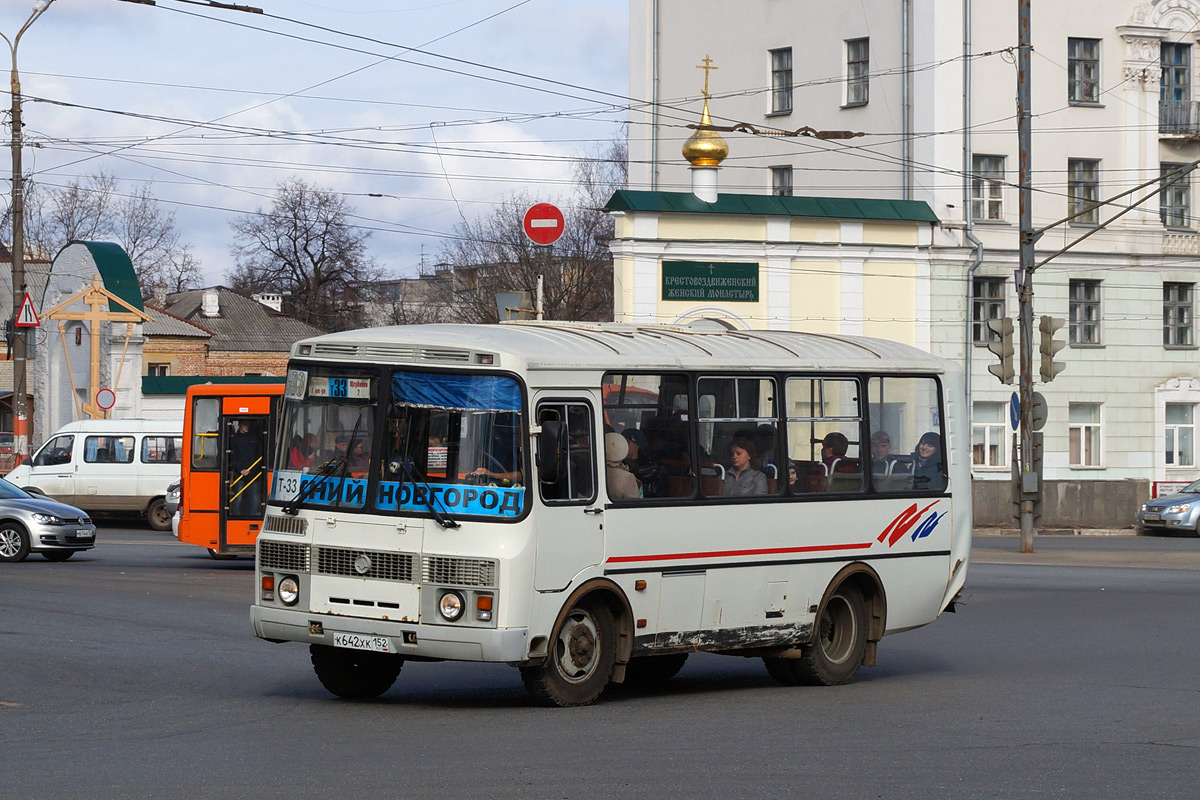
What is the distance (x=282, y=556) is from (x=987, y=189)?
3749cm

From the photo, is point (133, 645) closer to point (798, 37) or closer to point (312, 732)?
point (312, 732)

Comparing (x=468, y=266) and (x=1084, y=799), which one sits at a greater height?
(x=468, y=266)

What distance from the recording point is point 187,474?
1014 inches

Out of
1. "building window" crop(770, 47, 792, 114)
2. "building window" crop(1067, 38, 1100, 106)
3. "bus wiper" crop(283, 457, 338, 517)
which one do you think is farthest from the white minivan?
"building window" crop(1067, 38, 1100, 106)

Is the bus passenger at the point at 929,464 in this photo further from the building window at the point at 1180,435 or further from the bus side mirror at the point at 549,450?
the building window at the point at 1180,435

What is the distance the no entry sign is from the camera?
68.5ft

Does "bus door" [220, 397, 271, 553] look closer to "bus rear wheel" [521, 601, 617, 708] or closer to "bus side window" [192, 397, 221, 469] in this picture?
"bus side window" [192, 397, 221, 469]

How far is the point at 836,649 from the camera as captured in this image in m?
13.1

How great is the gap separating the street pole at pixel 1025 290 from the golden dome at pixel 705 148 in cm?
1297

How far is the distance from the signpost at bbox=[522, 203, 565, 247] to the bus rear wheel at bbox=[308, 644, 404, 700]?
32.6ft

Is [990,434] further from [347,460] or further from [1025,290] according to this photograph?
[347,460]

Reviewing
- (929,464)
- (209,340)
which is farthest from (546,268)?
(929,464)

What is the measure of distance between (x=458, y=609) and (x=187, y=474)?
16291 mm

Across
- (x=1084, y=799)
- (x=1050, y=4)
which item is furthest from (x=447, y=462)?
(x=1050, y=4)
